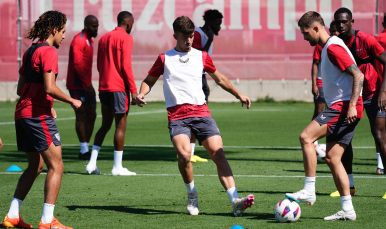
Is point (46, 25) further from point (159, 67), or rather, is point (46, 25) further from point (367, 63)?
point (367, 63)

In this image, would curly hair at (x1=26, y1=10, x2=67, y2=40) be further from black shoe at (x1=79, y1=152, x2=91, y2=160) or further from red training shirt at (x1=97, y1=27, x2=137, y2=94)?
black shoe at (x1=79, y1=152, x2=91, y2=160)

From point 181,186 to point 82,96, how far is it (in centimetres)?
402

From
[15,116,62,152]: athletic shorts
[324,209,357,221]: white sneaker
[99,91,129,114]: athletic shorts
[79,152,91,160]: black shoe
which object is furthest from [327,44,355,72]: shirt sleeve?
[79,152,91,160]: black shoe

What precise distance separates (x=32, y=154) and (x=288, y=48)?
22.1 meters

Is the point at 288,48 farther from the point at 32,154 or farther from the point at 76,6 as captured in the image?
the point at 32,154

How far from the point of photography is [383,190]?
7.69 m

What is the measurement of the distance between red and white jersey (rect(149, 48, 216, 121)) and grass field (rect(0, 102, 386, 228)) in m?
1.10

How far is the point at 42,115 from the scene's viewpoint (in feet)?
18.6

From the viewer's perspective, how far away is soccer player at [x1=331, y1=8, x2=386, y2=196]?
743 cm

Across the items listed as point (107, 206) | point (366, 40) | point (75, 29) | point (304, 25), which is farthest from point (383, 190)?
point (75, 29)

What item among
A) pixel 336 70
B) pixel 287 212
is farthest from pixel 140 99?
pixel 336 70

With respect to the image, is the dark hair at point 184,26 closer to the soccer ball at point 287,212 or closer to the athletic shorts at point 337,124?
the athletic shorts at point 337,124

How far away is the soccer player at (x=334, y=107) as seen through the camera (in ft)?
20.0

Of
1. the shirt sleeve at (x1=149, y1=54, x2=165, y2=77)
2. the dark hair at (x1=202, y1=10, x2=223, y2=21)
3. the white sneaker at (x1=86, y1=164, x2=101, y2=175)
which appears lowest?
the white sneaker at (x1=86, y1=164, x2=101, y2=175)
